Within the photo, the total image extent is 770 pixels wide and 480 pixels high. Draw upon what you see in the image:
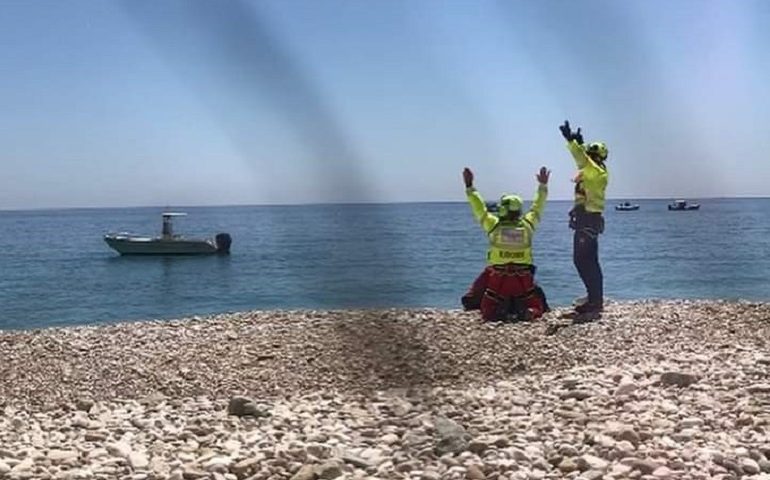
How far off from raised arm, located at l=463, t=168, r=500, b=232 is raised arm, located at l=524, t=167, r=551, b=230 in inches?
16.1

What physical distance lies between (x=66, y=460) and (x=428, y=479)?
2.29 m

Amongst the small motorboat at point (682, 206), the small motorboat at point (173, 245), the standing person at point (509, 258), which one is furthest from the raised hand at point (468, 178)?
the small motorboat at point (682, 206)

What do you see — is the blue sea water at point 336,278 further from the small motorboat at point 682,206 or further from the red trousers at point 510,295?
the small motorboat at point 682,206

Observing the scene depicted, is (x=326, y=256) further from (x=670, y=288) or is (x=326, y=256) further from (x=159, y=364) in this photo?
(x=159, y=364)

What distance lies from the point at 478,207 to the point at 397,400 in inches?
174

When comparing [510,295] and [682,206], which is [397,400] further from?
[682,206]

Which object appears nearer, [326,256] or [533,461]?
[533,461]

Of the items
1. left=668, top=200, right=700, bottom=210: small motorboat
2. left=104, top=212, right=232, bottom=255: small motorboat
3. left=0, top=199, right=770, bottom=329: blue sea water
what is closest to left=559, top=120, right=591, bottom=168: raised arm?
left=0, top=199, right=770, bottom=329: blue sea water

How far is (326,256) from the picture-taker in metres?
53.3

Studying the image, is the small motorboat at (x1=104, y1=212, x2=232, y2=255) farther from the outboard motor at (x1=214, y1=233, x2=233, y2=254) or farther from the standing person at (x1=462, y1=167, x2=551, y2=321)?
the standing person at (x1=462, y1=167, x2=551, y2=321)

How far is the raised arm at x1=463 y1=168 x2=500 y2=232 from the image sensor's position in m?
11.1

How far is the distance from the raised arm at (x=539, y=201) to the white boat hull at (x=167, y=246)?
4633 cm

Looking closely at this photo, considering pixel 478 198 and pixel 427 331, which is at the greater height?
pixel 478 198

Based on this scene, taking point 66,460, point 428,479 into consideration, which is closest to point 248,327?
point 66,460
